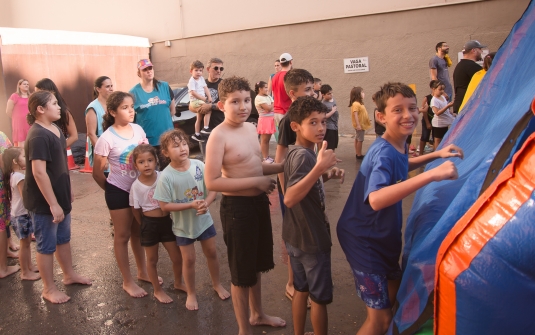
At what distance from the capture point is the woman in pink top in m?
8.84

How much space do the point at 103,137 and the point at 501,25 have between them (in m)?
10.0

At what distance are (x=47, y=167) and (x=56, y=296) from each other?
1.12 meters

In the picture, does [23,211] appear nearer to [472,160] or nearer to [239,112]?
[239,112]

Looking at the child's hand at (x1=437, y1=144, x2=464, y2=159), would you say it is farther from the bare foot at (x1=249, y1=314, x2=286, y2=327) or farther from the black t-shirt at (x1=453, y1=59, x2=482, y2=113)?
the black t-shirt at (x1=453, y1=59, x2=482, y2=113)

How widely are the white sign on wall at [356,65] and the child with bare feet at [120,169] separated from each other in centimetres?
936

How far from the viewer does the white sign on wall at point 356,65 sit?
1274 cm

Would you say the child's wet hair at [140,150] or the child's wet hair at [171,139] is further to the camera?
the child's wet hair at [140,150]

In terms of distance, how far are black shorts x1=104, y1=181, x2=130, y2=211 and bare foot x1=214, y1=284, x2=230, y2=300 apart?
3.44ft

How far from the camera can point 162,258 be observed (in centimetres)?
519

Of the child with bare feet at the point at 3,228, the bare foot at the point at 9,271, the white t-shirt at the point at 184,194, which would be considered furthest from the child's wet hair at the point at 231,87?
the bare foot at the point at 9,271

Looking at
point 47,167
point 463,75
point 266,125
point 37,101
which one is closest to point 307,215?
point 47,167

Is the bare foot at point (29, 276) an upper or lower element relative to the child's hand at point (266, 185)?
lower

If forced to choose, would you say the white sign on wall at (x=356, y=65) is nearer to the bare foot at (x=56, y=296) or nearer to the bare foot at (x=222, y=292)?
the bare foot at (x=222, y=292)

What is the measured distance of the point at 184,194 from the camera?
389 cm
